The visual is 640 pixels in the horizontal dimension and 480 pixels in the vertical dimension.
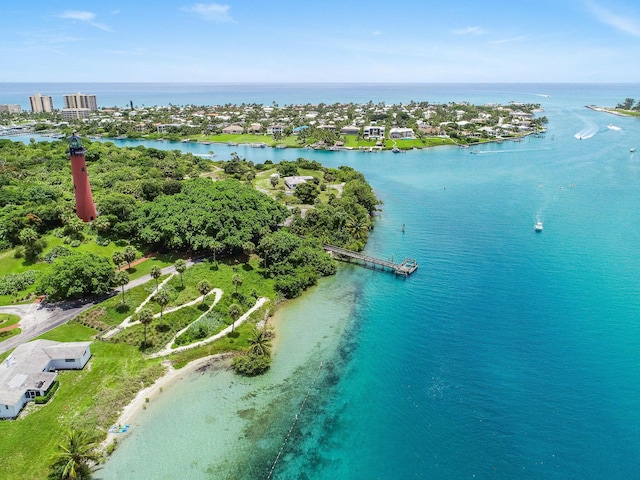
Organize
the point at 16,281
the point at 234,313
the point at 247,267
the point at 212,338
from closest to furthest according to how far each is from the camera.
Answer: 1. the point at 212,338
2. the point at 234,313
3. the point at 16,281
4. the point at 247,267

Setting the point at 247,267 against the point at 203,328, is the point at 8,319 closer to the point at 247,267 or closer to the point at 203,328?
the point at 203,328

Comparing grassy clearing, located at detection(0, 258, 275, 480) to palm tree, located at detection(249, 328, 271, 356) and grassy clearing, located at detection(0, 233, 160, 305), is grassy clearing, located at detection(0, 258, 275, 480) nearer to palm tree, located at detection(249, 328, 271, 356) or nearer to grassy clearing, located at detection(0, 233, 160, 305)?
palm tree, located at detection(249, 328, 271, 356)

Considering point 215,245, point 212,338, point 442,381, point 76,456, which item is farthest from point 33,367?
point 442,381

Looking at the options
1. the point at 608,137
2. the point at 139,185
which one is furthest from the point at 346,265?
the point at 608,137

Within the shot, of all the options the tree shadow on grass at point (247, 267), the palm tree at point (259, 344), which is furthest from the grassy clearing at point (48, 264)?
the palm tree at point (259, 344)

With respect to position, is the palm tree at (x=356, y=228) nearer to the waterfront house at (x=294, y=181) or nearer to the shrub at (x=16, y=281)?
the waterfront house at (x=294, y=181)

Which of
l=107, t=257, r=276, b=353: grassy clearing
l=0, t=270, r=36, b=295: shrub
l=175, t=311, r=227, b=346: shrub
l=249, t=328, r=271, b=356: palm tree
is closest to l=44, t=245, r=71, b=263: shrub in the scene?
l=0, t=270, r=36, b=295: shrub
